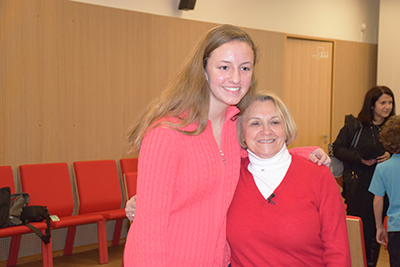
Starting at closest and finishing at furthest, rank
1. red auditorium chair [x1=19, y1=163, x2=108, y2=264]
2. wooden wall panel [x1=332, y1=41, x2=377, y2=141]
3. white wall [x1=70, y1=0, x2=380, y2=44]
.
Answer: red auditorium chair [x1=19, y1=163, x2=108, y2=264], white wall [x1=70, y1=0, x2=380, y2=44], wooden wall panel [x1=332, y1=41, x2=377, y2=141]

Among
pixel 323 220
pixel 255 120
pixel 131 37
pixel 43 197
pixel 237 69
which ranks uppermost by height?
pixel 131 37

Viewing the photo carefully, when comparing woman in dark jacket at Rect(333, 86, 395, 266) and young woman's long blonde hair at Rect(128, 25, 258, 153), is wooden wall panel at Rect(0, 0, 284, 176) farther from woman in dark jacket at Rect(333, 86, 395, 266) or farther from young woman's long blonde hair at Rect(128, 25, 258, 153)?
young woman's long blonde hair at Rect(128, 25, 258, 153)

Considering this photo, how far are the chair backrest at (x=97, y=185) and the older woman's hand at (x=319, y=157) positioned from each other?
3.58 meters

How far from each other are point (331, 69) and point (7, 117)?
5553 millimetres

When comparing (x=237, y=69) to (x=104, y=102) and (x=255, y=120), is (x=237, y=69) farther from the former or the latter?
(x=104, y=102)

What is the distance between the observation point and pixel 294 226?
1.68 meters

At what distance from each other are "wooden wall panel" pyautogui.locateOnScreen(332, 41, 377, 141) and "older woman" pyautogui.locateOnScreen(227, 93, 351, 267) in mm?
6174

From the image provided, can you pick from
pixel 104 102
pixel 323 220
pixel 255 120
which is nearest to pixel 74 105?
pixel 104 102

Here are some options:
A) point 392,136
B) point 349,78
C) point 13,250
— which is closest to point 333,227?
point 392,136

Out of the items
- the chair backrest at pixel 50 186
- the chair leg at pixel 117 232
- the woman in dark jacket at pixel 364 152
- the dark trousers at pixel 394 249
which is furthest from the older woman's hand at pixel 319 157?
the chair leg at pixel 117 232

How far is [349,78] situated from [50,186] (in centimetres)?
569

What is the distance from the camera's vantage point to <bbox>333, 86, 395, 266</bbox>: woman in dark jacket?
3865 millimetres

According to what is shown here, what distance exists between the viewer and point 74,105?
5.07m

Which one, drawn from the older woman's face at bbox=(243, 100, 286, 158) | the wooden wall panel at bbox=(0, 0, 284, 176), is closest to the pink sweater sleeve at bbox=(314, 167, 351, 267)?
the older woman's face at bbox=(243, 100, 286, 158)
